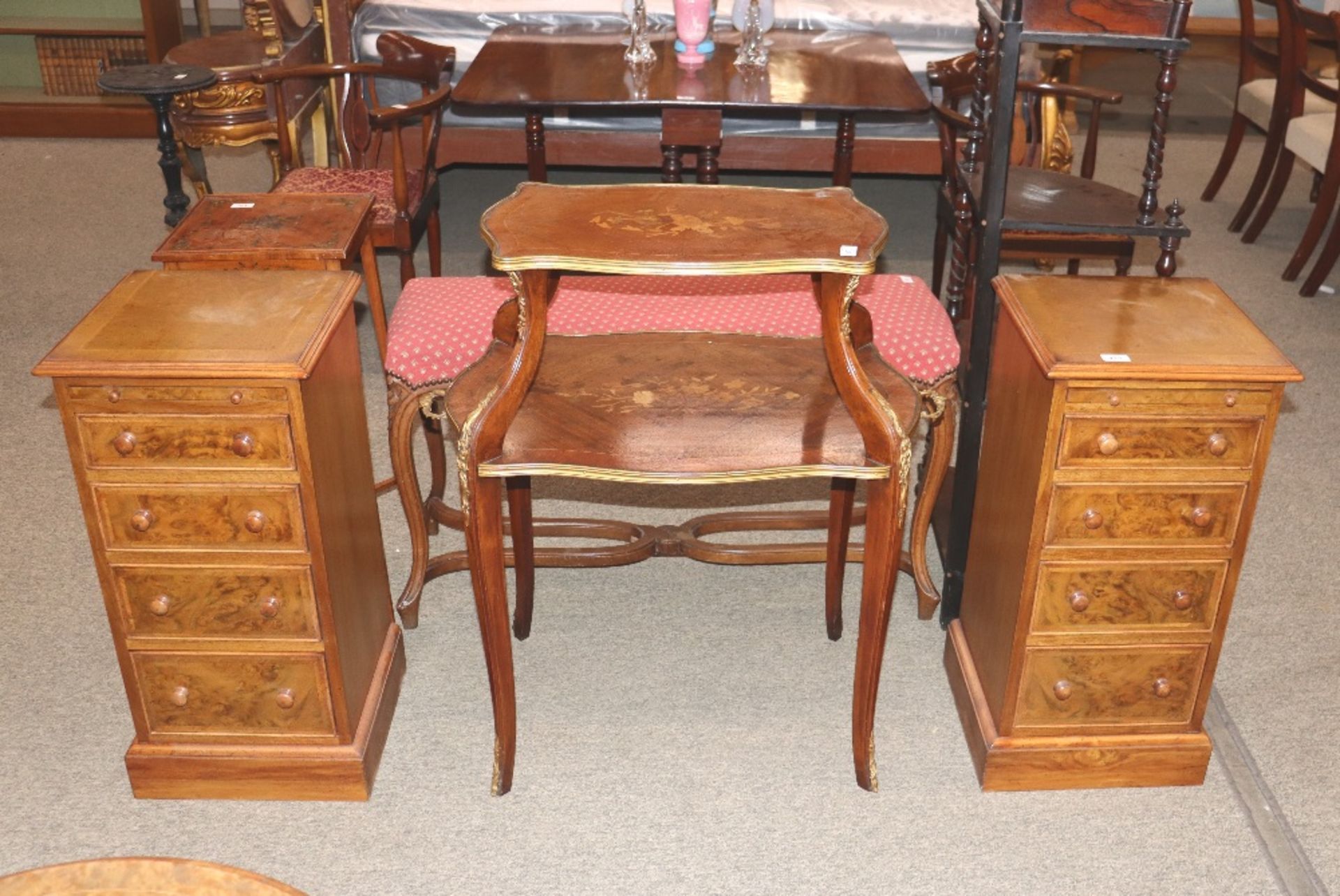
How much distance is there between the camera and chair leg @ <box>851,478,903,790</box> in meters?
2.38

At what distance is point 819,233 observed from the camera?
222cm

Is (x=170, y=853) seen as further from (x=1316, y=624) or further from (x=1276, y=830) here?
(x=1316, y=624)

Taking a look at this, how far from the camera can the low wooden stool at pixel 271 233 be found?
2.99 m

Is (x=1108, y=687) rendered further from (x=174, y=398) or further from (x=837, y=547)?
(x=174, y=398)

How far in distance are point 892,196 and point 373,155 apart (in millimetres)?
2196

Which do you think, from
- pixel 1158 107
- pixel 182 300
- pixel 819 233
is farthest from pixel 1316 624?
pixel 182 300

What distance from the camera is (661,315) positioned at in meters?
2.90

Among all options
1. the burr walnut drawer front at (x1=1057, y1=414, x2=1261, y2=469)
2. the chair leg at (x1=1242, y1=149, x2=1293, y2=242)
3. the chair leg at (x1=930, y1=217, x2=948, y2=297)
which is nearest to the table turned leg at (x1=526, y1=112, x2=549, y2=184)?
the chair leg at (x1=930, y1=217, x2=948, y2=297)

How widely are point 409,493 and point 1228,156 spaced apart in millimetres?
4079

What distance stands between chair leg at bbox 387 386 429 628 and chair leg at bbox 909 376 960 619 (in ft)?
3.54

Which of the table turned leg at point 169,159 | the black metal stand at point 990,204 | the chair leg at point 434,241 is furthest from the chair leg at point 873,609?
the table turned leg at point 169,159

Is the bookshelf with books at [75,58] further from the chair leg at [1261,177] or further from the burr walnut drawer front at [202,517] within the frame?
the chair leg at [1261,177]

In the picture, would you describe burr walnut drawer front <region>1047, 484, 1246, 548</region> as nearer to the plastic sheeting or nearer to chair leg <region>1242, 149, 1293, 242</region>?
the plastic sheeting

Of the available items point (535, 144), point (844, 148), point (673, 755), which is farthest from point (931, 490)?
point (535, 144)
